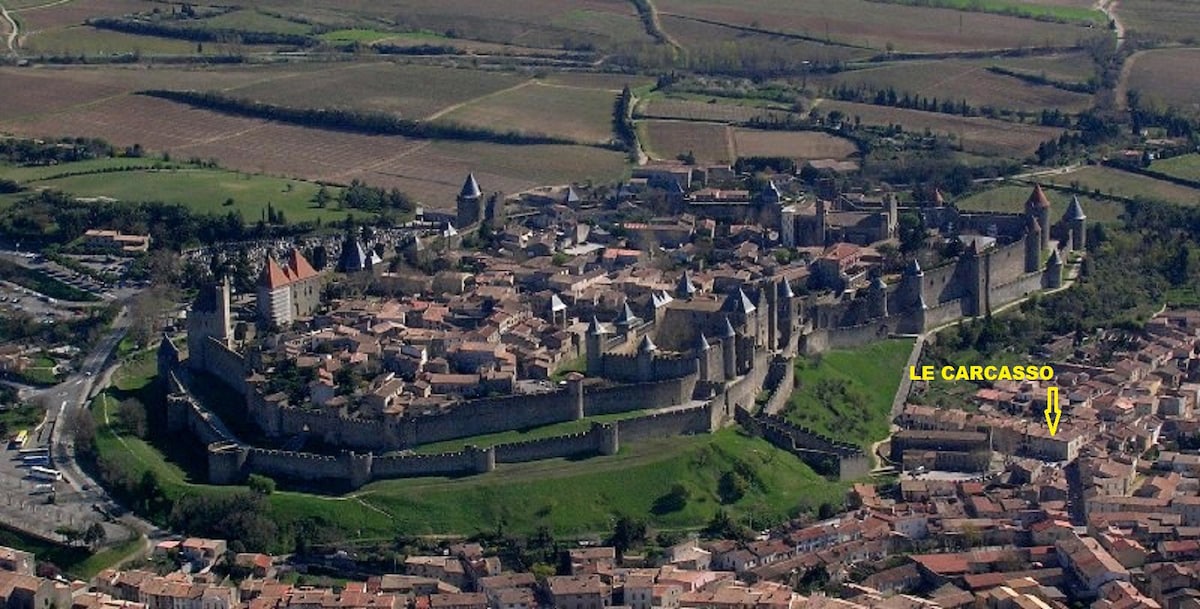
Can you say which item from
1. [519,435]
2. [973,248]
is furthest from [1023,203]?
[519,435]

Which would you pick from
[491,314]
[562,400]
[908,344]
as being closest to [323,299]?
[491,314]

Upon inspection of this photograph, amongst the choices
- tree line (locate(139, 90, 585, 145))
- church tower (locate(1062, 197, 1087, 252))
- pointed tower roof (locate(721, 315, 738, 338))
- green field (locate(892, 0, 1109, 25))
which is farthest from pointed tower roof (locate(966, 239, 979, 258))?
green field (locate(892, 0, 1109, 25))

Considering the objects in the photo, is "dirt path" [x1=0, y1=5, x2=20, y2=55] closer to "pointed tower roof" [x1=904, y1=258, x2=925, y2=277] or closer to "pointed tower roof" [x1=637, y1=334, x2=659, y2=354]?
"pointed tower roof" [x1=904, y1=258, x2=925, y2=277]

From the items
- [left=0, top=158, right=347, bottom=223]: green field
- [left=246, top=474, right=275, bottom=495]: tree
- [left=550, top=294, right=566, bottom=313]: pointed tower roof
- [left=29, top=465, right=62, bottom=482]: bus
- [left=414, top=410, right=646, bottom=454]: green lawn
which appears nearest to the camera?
[left=246, top=474, right=275, bottom=495]: tree

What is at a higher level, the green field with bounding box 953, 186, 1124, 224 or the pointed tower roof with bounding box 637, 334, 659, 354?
the pointed tower roof with bounding box 637, 334, 659, 354

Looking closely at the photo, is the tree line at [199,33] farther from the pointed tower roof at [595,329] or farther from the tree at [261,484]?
the tree at [261,484]

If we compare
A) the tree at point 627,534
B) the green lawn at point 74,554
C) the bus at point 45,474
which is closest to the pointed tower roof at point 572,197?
the bus at point 45,474

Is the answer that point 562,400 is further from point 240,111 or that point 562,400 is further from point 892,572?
point 240,111
